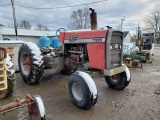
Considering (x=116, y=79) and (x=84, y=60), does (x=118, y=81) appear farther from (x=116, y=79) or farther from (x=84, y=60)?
(x=84, y=60)

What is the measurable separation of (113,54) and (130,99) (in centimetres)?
118

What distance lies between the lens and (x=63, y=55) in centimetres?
537

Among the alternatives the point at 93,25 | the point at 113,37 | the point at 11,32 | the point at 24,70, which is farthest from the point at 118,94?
the point at 11,32

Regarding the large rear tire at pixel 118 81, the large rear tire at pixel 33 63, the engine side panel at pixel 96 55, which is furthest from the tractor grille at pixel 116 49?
the large rear tire at pixel 33 63

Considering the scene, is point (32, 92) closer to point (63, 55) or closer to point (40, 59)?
point (40, 59)

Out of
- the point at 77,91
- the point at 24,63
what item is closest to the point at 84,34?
the point at 77,91

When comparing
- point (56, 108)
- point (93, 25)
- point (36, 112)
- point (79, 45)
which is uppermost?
point (93, 25)

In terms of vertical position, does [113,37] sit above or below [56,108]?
above

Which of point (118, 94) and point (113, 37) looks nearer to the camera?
point (113, 37)

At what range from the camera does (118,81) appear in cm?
503

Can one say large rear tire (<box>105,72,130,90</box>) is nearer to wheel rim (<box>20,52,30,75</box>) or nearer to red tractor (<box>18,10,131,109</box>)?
red tractor (<box>18,10,131,109</box>)

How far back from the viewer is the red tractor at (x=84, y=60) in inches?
146

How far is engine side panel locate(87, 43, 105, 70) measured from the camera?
4.09 metres

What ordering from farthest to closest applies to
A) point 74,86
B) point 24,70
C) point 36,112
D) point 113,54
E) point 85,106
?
point 24,70 < point 113,54 < point 74,86 < point 85,106 < point 36,112
